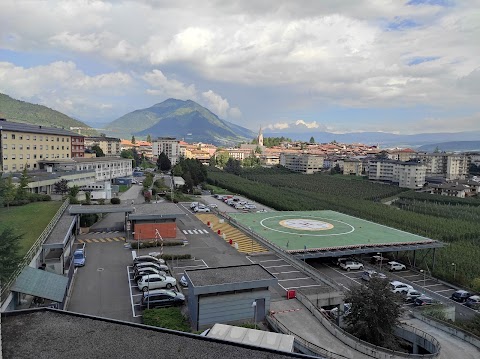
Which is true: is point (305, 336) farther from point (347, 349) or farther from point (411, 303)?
point (411, 303)

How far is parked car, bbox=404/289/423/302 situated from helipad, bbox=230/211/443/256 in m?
5.12

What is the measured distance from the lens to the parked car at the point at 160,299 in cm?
1730

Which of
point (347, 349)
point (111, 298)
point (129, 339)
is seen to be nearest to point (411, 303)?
point (347, 349)

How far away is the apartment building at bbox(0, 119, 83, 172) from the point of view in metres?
46.8

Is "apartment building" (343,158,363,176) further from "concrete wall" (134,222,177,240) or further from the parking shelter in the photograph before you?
the parking shelter

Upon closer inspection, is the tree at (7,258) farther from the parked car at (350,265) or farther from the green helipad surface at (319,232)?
the parked car at (350,265)

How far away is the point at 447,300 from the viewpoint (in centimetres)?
2298

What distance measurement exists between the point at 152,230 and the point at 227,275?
14.2 meters

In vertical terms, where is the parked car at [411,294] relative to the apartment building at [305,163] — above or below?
below

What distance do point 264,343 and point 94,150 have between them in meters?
78.4

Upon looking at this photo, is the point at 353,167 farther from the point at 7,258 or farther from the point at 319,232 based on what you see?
the point at 7,258

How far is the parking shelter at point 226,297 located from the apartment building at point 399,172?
80.1 m

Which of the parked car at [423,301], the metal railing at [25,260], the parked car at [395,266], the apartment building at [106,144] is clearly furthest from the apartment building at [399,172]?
the metal railing at [25,260]

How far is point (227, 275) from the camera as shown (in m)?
16.8
